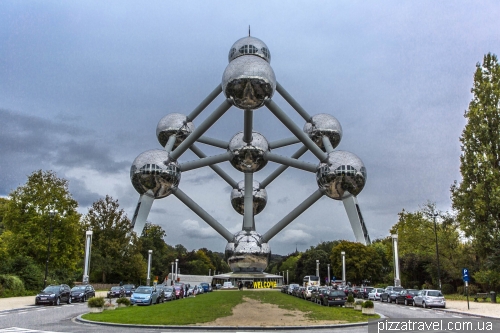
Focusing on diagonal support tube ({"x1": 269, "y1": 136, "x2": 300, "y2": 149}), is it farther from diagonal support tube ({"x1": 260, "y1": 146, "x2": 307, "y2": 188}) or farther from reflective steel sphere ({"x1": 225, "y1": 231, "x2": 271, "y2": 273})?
reflective steel sphere ({"x1": 225, "y1": 231, "x2": 271, "y2": 273})

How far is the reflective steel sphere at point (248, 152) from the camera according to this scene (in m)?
23.2

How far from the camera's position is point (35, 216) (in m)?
31.7

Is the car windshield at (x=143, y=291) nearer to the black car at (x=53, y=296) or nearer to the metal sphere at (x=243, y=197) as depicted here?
the black car at (x=53, y=296)

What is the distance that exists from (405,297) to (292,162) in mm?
10687

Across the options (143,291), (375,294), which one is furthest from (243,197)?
(375,294)

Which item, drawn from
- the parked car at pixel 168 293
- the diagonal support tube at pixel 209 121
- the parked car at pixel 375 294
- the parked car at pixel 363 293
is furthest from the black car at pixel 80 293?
the parked car at pixel 363 293

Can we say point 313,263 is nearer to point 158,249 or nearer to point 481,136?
point 158,249

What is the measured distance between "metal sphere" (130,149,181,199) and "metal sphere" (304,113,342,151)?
7.96 metres

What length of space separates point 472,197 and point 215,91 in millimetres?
15993

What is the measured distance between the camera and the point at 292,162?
2309 cm

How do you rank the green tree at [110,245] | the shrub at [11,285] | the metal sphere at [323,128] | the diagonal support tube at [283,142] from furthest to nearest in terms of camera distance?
the green tree at [110,245] < the shrub at [11,285] < the diagonal support tube at [283,142] < the metal sphere at [323,128]

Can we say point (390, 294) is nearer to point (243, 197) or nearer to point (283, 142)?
point (243, 197)

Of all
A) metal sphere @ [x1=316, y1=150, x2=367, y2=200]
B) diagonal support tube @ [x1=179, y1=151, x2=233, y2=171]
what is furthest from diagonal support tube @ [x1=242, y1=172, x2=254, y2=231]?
metal sphere @ [x1=316, y1=150, x2=367, y2=200]

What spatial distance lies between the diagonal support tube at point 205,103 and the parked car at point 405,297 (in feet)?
51.3
